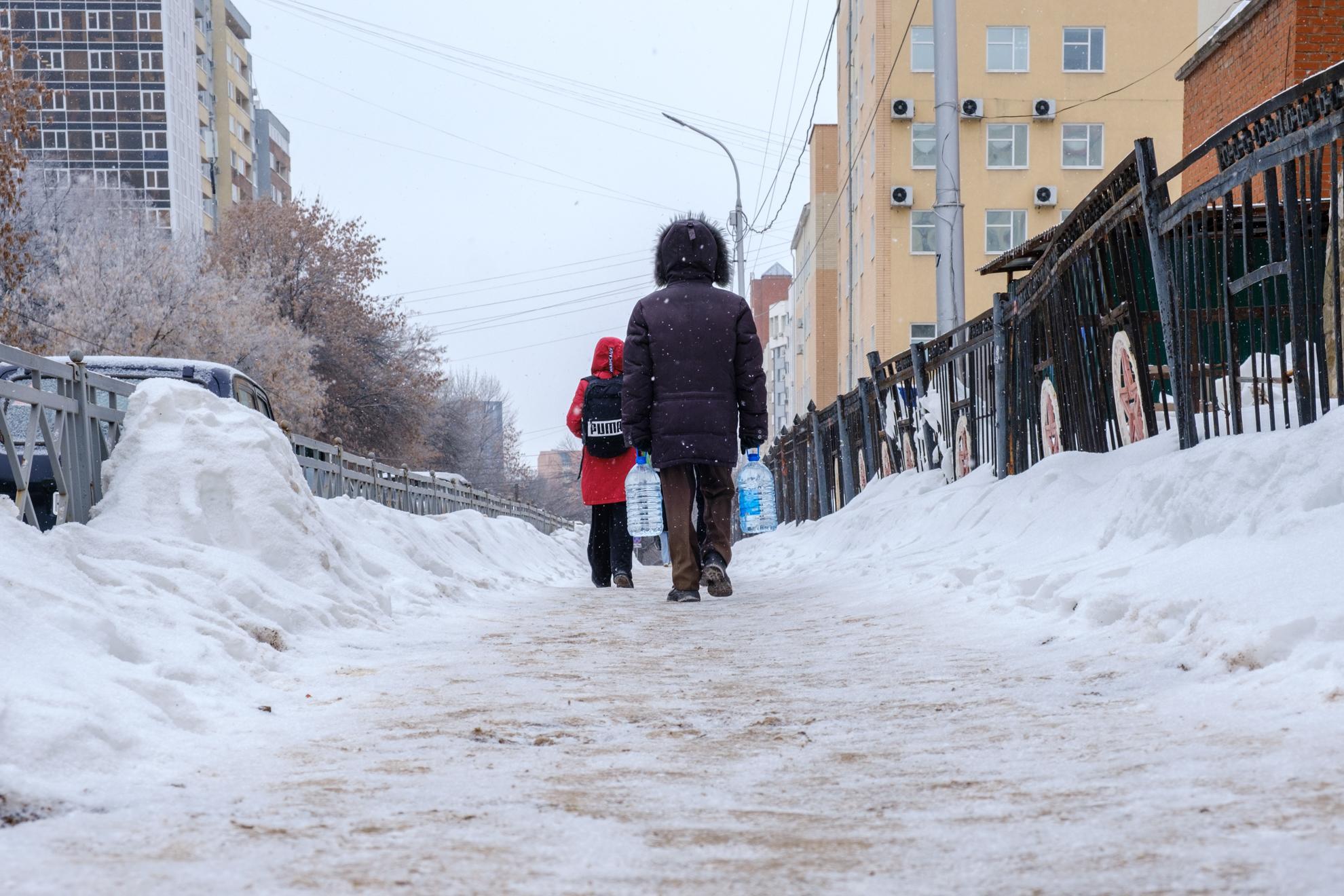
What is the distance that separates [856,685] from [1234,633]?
3.67 ft

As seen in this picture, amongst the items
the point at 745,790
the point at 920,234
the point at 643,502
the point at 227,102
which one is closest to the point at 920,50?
the point at 920,234

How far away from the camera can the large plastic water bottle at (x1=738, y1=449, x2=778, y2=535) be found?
32.4 ft

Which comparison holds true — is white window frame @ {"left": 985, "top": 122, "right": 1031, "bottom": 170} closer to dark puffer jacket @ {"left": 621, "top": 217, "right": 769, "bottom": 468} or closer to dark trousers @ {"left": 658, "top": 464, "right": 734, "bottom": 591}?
dark puffer jacket @ {"left": 621, "top": 217, "right": 769, "bottom": 468}

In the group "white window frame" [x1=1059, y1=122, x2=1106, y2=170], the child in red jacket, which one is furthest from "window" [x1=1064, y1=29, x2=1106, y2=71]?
the child in red jacket

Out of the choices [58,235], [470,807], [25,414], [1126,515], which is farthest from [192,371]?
[58,235]

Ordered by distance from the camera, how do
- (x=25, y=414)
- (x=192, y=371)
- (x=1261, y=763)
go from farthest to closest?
(x=192, y=371) < (x=25, y=414) < (x=1261, y=763)

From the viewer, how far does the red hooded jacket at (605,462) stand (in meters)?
9.66

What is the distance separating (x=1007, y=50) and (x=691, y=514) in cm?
3374

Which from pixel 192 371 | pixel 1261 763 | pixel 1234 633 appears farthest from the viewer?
pixel 192 371

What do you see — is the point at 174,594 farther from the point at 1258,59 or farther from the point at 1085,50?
the point at 1085,50

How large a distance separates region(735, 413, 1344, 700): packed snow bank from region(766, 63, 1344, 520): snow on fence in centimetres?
33

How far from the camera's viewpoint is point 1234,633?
3574mm

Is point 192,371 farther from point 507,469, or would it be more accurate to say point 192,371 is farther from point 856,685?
point 507,469

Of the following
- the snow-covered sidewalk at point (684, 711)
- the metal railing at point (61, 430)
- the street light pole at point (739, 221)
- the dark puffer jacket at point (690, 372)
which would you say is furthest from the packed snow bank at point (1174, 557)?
the street light pole at point (739, 221)
